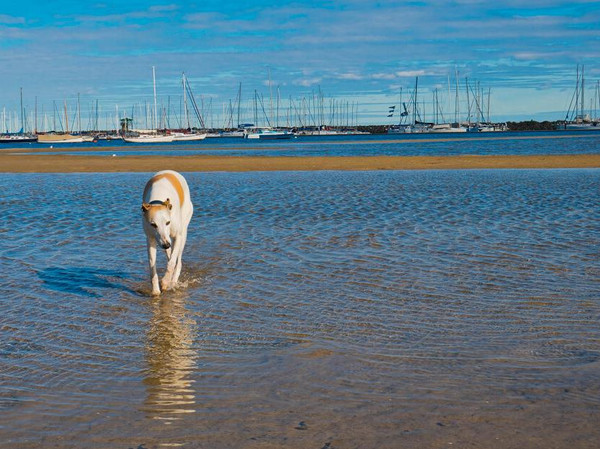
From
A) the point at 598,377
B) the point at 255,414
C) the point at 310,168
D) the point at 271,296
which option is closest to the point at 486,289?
the point at 271,296

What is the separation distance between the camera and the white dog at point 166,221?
10219 mm

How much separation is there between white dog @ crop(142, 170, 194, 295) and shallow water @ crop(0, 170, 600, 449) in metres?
0.37

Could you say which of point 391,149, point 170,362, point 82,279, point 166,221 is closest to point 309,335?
point 170,362

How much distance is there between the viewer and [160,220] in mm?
10203

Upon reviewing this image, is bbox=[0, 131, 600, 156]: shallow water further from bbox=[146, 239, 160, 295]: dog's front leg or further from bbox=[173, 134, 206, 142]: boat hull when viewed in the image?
bbox=[146, 239, 160, 295]: dog's front leg

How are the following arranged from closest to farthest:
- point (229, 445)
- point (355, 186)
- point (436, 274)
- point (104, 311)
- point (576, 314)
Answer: point (229, 445), point (576, 314), point (104, 311), point (436, 274), point (355, 186)

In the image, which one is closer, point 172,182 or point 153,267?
point 153,267

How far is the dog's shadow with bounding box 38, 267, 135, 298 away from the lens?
10688 mm

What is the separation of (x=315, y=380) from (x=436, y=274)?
4.93 meters

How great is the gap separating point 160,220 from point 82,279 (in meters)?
1.98

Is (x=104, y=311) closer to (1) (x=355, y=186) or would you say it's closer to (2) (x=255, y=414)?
(2) (x=255, y=414)

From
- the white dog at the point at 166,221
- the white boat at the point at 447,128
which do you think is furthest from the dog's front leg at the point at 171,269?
the white boat at the point at 447,128

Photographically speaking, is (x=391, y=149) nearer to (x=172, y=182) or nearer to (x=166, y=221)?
(x=172, y=182)

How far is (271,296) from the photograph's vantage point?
9.94 metres
